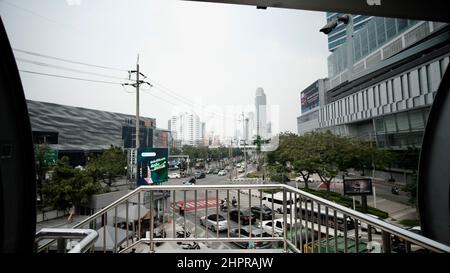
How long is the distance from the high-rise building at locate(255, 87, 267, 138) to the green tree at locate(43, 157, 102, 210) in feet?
12.3

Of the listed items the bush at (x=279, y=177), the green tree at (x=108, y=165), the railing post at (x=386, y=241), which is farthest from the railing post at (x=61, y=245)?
the green tree at (x=108, y=165)

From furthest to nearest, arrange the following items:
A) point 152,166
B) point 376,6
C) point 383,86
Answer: point 152,166 → point 383,86 → point 376,6

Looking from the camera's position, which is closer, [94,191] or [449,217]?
[449,217]

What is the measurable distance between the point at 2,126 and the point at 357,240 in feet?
7.42

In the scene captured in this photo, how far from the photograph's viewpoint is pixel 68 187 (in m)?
4.12

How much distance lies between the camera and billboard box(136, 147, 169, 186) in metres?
6.99

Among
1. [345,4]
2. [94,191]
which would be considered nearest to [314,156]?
[345,4]

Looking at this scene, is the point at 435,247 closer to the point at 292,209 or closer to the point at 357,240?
the point at 357,240

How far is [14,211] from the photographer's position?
1.25m

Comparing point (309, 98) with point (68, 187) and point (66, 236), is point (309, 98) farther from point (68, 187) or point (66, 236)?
point (68, 187)

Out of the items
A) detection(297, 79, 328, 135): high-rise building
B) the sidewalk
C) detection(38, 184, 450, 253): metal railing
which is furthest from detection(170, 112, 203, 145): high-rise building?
the sidewalk

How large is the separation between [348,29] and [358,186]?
7.61ft

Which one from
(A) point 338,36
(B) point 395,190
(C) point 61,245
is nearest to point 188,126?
(A) point 338,36

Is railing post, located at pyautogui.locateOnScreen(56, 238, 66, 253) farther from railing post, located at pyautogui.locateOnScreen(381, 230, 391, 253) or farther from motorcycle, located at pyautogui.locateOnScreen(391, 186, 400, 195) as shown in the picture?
motorcycle, located at pyautogui.locateOnScreen(391, 186, 400, 195)
